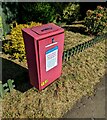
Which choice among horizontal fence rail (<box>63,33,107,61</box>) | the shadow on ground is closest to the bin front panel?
the shadow on ground

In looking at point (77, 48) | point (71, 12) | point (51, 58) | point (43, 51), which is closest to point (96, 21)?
point (71, 12)

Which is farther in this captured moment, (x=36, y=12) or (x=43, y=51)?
(x=36, y=12)

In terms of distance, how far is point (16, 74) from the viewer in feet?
20.9

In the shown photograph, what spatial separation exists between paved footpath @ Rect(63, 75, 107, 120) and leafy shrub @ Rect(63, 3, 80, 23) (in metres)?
6.01

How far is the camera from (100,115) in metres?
5.44

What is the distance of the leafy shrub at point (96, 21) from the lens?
9234 millimetres

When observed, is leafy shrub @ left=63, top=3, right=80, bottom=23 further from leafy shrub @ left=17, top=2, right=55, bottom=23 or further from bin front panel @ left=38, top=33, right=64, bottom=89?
bin front panel @ left=38, top=33, right=64, bottom=89

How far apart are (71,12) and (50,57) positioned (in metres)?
6.59

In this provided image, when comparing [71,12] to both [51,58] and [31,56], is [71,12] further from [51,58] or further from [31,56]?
[31,56]

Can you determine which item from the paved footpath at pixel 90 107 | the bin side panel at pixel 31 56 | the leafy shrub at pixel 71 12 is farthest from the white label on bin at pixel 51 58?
the leafy shrub at pixel 71 12

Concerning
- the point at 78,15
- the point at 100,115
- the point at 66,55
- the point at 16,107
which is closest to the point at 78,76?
the point at 66,55

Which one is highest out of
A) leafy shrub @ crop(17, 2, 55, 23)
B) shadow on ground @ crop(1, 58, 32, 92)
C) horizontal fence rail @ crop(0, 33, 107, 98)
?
leafy shrub @ crop(17, 2, 55, 23)

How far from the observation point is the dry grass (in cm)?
530

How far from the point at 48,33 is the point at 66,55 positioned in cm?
261
